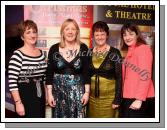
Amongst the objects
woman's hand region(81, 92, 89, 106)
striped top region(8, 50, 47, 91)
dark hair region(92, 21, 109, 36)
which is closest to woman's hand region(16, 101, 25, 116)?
striped top region(8, 50, 47, 91)

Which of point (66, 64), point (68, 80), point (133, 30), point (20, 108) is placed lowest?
point (20, 108)

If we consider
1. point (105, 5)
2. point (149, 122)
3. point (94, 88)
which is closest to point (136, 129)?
point (149, 122)

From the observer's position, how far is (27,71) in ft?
9.73

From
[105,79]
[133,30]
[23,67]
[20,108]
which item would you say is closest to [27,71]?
[23,67]

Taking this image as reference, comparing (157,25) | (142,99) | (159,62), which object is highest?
(157,25)

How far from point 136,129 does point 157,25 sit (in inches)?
30.6

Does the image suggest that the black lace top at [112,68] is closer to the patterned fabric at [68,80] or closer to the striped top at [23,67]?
the patterned fabric at [68,80]

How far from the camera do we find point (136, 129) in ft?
9.84

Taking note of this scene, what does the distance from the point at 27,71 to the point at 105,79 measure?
0.57 metres

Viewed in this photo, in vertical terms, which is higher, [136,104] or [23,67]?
[23,67]

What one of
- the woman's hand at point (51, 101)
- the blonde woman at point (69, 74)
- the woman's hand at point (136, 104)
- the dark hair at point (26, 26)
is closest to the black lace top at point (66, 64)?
the blonde woman at point (69, 74)

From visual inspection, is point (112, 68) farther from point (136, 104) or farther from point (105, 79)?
point (136, 104)

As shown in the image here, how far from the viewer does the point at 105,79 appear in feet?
9.72

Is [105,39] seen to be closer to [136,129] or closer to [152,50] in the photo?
[152,50]
